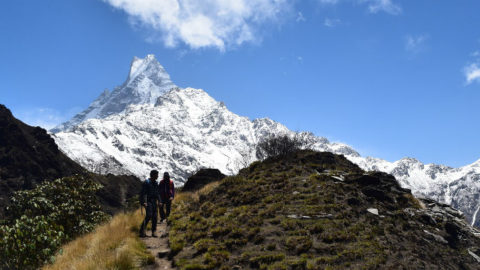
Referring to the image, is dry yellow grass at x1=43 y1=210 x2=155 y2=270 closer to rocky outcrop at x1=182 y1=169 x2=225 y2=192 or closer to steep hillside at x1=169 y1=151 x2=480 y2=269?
steep hillside at x1=169 y1=151 x2=480 y2=269

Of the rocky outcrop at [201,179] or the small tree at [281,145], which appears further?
the small tree at [281,145]

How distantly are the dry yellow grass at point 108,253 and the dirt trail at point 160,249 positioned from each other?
36 centimetres

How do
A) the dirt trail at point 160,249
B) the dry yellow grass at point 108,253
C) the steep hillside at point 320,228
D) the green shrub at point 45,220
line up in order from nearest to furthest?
the dry yellow grass at point 108,253
the green shrub at point 45,220
the dirt trail at point 160,249
the steep hillside at point 320,228

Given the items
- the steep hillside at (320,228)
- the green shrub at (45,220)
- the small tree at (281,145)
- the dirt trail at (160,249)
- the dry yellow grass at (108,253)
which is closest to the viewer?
the dry yellow grass at (108,253)

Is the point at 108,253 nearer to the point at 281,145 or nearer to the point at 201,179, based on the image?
the point at 201,179

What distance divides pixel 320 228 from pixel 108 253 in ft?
28.3

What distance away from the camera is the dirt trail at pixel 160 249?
1206 cm

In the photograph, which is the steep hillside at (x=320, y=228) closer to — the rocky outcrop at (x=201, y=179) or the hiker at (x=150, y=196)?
the hiker at (x=150, y=196)

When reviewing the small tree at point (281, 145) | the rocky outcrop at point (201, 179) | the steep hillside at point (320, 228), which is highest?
the small tree at point (281, 145)

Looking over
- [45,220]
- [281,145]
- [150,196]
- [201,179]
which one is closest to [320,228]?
[150,196]

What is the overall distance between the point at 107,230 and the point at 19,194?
5266 millimetres

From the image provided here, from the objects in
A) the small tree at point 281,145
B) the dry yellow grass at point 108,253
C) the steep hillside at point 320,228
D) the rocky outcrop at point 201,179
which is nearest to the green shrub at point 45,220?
the dry yellow grass at point 108,253

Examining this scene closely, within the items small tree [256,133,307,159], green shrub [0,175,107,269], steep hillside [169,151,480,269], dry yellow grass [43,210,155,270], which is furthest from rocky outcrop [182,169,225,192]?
dry yellow grass [43,210,155,270]

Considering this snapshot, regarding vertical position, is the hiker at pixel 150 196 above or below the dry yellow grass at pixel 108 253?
above
